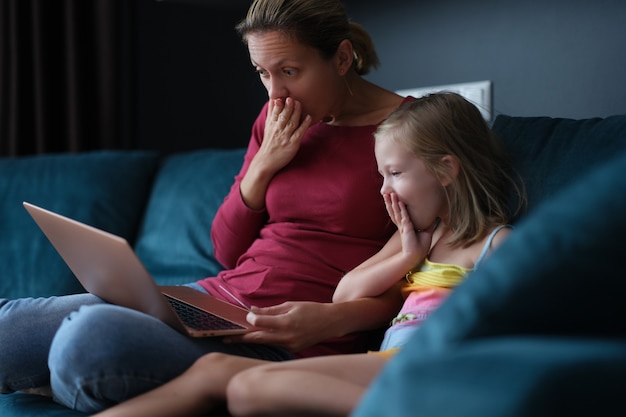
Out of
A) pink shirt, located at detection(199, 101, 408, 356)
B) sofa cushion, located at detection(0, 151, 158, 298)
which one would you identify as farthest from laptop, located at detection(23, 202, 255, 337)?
sofa cushion, located at detection(0, 151, 158, 298)

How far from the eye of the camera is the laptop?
122 centimetres

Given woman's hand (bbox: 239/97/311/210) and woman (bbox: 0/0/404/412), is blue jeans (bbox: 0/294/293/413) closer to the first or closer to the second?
woman (bbox: 0/0/404/412)

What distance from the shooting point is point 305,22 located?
1.57m

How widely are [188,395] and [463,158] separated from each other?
0.64 metres

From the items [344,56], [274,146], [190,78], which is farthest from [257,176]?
[190,78]

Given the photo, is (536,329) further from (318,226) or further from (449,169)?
(318,226)

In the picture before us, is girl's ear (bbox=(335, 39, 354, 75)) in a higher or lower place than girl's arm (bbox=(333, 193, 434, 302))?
higher

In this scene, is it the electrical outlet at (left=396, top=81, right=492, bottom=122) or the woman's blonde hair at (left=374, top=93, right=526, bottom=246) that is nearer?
the woman's blonde hair at (left=374, top=93, right=526, bottom=246)

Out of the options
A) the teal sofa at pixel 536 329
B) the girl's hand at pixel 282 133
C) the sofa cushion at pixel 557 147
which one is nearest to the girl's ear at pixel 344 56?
the girl's hand at pixel 282 133

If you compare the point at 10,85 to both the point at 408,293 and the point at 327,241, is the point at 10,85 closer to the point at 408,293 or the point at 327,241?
the point at 327,241

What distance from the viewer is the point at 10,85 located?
2.88m

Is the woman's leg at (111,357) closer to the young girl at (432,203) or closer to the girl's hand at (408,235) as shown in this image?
the young girl at (432,203)

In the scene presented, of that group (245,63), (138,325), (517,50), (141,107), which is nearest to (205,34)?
(245,63)

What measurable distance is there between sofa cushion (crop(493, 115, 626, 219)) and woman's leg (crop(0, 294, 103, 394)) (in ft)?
2.84
